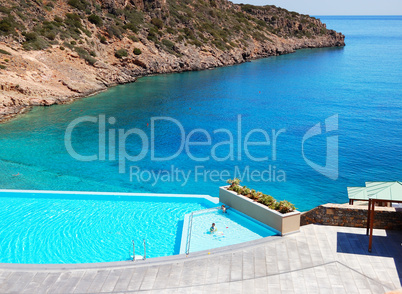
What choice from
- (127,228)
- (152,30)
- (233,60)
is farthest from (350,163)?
(233,60)

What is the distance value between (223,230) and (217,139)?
686 inches

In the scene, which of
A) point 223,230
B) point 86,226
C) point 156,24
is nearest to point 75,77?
point 156,24

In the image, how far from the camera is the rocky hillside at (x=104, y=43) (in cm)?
4091

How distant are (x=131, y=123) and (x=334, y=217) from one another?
80.1ft

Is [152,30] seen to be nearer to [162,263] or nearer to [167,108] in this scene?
[167,108]

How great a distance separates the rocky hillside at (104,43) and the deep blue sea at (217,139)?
284 centimetres

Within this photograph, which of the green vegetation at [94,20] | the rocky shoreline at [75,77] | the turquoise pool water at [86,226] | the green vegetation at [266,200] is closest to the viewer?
the green vegetation at [266,200]

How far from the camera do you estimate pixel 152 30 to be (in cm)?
6462

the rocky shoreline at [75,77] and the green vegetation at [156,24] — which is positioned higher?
the green vegetation at [156,24]

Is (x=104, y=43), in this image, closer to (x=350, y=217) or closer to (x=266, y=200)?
(x=266, y=200)

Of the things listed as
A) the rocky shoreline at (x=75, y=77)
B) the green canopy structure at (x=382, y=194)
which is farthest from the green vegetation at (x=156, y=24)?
the green canopy structure at (x=382, y=194)

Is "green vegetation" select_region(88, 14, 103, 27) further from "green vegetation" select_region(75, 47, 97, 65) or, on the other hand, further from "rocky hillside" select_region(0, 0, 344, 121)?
"green vegetation" select_region(75, 47, 97, 65)

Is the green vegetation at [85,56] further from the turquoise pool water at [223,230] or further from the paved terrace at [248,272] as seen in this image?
the paved terrace at [248,272]

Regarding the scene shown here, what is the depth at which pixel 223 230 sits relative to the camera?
47.3ft
